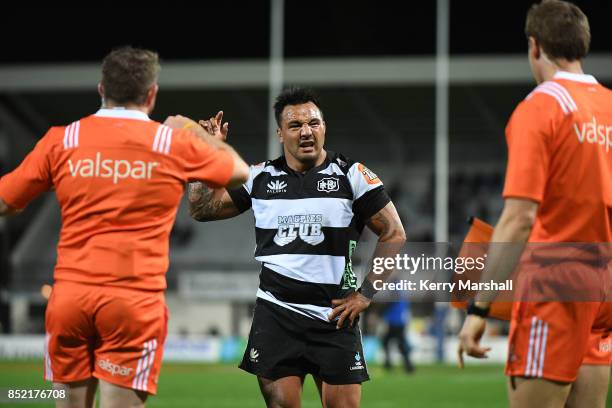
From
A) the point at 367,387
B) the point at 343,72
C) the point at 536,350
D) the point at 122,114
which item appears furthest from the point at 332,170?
the point at 343,72

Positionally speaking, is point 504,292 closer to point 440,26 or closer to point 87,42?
point 440,26

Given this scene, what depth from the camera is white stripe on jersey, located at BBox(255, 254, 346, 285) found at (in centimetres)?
564

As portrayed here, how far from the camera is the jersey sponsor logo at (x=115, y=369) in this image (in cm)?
423

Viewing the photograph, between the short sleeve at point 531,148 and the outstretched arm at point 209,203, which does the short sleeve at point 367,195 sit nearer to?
the outstretched arm at point 209,203

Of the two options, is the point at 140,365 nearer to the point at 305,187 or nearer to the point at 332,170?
the point at 305,187

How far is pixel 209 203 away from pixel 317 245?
74cm

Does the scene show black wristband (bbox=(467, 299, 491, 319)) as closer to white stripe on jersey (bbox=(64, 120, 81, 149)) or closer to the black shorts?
the black shorts

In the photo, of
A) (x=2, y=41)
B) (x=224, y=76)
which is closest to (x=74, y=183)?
(x=224, y=76)

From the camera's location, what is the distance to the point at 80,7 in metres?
33.8

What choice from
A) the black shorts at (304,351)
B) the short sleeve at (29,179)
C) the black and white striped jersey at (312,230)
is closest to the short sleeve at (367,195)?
the black and white striped jersey at (312,230)

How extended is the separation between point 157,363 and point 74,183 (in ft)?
2.88

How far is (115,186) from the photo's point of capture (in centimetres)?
424

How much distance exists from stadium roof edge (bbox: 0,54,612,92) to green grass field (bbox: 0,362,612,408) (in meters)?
9.16

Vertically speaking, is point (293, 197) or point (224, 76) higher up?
point (224, 76)
